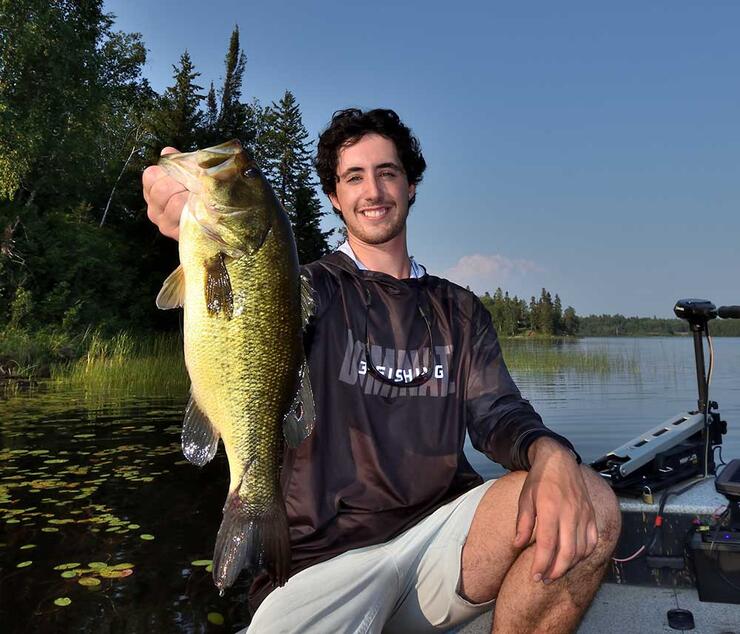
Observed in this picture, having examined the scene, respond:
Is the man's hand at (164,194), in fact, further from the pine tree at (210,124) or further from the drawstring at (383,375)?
the pine tree at (210,124)

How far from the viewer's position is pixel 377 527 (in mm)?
2453

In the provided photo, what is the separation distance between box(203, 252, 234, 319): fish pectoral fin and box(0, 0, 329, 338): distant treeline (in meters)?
19.8

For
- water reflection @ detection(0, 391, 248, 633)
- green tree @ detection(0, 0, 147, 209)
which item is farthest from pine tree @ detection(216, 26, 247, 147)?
water reflection @ detection(0, 391, 248, 633)

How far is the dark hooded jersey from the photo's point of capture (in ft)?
8.01

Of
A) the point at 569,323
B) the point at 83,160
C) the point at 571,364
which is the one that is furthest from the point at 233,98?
the point at 569,323

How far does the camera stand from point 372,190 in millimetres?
3137

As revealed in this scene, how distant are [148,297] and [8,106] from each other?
1129cm

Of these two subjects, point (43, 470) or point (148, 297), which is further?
point (148, 297)

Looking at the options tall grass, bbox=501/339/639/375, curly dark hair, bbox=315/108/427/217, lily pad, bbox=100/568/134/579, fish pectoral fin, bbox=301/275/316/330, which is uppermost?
curly dark hair, bbox=315/108/427/217

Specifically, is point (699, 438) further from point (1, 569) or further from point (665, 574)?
point (1, 569)

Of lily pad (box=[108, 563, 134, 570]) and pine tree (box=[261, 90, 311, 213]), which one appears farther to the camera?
pine tree (box=[261, 90, 311, 213])

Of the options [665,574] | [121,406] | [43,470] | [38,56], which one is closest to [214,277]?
[665,574]

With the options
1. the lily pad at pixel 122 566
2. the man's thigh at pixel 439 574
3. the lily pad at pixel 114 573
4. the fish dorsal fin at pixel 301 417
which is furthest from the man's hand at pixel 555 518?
the lily pad at pixel 122 566

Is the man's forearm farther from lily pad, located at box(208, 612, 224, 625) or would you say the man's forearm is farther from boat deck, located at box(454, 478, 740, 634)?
lily pad, located at box(208, 612, 224, 625)
